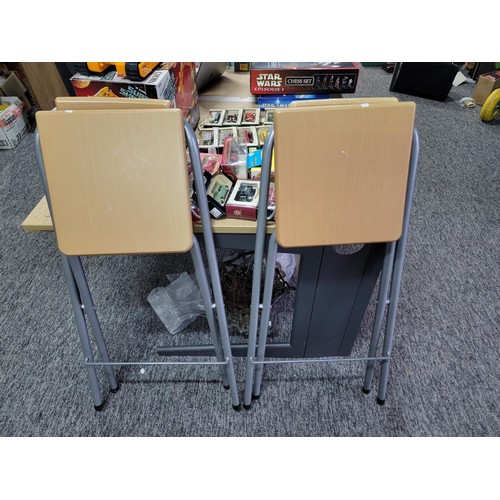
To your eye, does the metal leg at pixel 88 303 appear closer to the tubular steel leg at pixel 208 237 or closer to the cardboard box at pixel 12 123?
the tubular steel leg at pixel 208 237

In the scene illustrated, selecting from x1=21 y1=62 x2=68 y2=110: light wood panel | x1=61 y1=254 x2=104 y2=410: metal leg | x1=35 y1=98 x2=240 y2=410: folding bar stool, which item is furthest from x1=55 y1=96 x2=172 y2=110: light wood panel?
x1=21 y1=62 x2=68 y2=110: light wood panel

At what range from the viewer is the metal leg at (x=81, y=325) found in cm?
103

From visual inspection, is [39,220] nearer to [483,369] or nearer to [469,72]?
[483,369]

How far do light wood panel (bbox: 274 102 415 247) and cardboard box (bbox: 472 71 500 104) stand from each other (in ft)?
8.97

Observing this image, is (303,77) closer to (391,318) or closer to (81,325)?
(391,318)

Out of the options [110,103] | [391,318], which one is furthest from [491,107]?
[110,103]

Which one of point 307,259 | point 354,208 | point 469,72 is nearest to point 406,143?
point 354,208

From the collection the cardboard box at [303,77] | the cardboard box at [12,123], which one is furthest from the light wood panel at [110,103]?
the cardboard box at [12,123]

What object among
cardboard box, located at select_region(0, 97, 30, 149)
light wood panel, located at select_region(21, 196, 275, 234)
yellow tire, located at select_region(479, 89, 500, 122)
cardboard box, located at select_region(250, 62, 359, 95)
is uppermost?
cardboard box, located at select_region(250, 62, 359, 95)

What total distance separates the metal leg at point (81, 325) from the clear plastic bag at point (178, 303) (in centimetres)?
36

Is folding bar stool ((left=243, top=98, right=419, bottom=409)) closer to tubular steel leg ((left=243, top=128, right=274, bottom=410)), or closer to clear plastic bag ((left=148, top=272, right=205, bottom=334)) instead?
tubular steel leg ((left=243, top=128, right=274, bottom=410))

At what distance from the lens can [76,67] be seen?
1.25 metres

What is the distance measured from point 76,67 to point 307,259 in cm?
97

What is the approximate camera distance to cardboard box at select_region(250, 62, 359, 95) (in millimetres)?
1541
